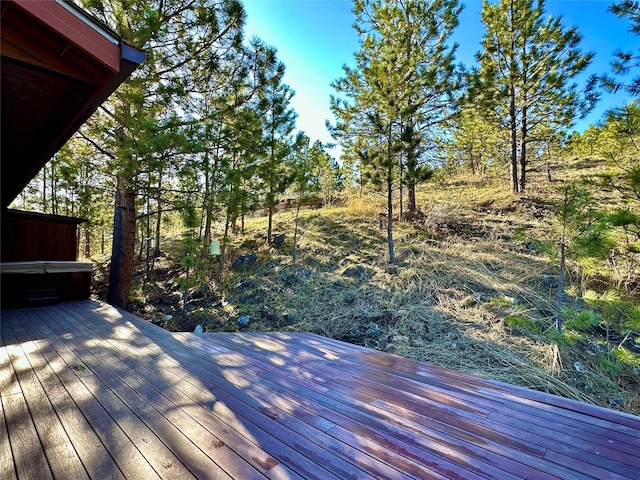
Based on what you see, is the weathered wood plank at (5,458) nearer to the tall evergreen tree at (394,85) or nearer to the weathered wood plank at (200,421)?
the weathered wood plank at (200,421)

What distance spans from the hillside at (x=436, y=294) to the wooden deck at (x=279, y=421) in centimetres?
106

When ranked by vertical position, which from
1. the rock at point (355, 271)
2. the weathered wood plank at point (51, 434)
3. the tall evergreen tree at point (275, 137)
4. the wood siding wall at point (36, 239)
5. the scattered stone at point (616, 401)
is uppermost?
the tall evergreen tree at point (275, 137)

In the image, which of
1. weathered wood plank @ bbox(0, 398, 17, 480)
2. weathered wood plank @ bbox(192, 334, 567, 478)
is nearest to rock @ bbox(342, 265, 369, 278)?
weathered wood plank @ bbox(192, 334, 567, 478)

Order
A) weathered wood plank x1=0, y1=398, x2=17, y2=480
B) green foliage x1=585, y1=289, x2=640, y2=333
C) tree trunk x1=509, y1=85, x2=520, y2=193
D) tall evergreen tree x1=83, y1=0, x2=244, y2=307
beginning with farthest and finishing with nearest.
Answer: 1. tree trunk x1=509, y1=85, x2=520, y2=193
2. tall evergreen tree x1=83, y1=0, x2=244, y2=307
3. green foliage x1=585, y1=289, x2=640, y2=333
4. weathered wood plank x1=0, y1=398, x2=17, y2=480

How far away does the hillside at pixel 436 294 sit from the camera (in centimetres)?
293

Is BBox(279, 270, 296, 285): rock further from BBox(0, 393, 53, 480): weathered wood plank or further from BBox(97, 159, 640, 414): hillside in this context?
BBox(0, 393, 53, 480): weathered wood plank

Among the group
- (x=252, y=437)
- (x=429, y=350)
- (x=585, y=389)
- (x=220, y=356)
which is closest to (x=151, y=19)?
(x=220, y=356)

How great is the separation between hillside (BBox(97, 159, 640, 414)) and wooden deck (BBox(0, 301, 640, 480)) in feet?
3.49

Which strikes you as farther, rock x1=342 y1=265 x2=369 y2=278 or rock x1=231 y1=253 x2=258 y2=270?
rock x1=231 y1=253 x2=258 y2=270

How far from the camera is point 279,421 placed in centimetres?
162

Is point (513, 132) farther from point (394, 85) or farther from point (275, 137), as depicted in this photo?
point (275, 137)

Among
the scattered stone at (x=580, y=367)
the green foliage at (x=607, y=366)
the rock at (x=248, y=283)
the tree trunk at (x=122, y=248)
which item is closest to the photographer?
the green foliage at (x=607, y=366)

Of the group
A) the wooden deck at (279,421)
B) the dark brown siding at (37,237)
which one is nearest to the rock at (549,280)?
the wooden deck at (279,421)

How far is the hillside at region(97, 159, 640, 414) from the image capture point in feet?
9.62
